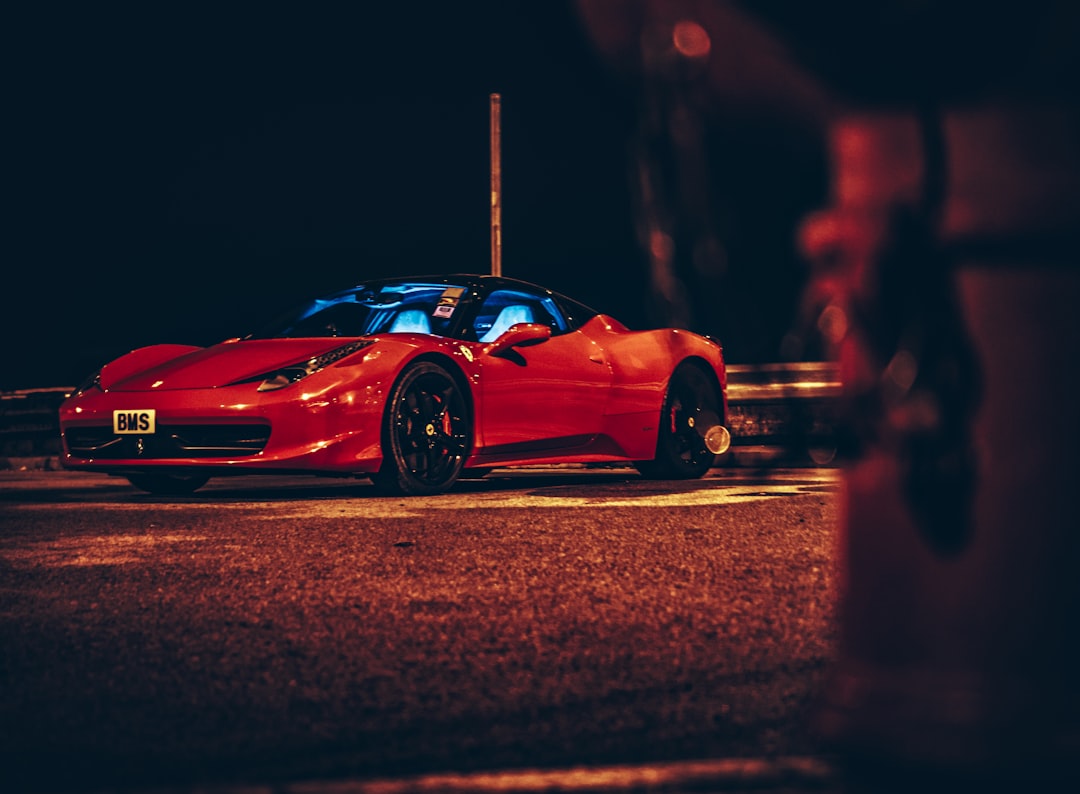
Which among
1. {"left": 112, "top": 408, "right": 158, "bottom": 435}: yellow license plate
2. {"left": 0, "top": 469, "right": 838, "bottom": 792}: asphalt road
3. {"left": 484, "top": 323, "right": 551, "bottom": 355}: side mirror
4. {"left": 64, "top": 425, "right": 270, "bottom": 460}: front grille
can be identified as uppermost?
{"left": 484, "top": 323, "right": 551, "bottom": 355}: side mirror

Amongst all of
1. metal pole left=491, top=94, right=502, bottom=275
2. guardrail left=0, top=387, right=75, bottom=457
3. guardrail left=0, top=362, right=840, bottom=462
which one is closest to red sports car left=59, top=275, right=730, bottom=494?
guardrail left=0, top=362, right=840, bottom=462

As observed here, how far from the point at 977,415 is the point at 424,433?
618 centimetres

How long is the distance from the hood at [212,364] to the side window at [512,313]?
44.3 inches

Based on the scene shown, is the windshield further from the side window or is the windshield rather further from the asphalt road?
the asphalt road

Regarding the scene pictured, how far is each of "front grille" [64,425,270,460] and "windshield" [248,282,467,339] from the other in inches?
45.2

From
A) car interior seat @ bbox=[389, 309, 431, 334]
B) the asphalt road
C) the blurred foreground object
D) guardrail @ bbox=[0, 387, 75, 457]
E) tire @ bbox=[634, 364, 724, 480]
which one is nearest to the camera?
the blurred foreground object

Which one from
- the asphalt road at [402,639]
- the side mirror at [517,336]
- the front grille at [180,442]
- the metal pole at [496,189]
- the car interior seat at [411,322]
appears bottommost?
the asphalt road at [402,639]

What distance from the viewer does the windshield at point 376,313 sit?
866 centimetres

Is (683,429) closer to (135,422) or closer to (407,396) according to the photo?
(407,396)

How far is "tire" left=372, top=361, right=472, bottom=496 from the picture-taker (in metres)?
7.88

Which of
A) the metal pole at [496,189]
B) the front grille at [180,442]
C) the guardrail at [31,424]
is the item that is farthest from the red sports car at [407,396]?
the metal pole at [496,189]

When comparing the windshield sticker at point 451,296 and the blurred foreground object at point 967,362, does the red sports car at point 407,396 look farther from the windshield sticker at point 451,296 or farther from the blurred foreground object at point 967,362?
the blurred foreground object at point 967,362

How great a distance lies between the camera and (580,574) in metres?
5.21

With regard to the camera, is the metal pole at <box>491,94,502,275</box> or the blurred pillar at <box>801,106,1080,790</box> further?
the metal pole at <box>491,94,502,275</box>
